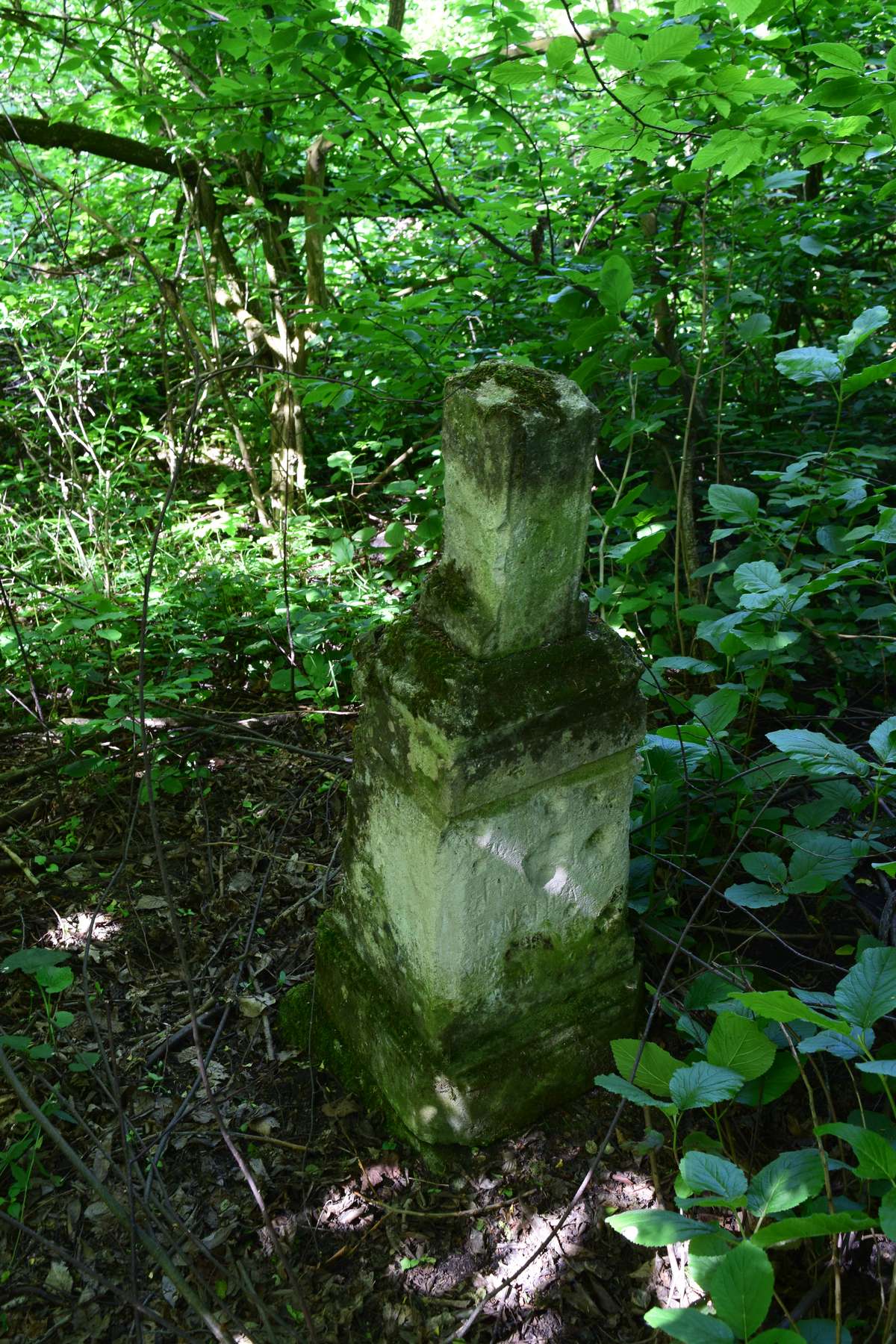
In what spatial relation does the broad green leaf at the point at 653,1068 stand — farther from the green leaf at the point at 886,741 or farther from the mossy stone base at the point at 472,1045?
the green leaf at the point at 886,741

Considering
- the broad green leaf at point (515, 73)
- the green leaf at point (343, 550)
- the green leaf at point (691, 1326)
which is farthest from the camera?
the green leaf at point (343, 550)

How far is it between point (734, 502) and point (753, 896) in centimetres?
113

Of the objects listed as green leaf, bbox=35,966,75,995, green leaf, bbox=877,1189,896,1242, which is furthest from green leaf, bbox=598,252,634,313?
green leaf, bbox=35,966,75,995

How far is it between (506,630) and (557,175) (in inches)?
151

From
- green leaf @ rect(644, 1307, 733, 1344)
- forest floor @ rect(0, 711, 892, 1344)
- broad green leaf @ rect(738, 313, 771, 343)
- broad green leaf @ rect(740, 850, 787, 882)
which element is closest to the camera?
green leaf @ rect(644, 1307, 733, 1344)

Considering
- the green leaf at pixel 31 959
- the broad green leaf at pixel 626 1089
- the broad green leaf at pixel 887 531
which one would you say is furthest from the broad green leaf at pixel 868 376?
the green leaf at pixel 31 959

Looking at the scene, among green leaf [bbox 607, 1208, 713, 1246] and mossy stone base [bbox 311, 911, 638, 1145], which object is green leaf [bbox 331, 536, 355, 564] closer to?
mossy stone base [bbox 311, 911, 638, 1145]

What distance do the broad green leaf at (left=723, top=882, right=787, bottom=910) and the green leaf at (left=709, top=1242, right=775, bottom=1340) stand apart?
2.76 ft

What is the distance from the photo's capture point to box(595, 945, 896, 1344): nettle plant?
1.26 m

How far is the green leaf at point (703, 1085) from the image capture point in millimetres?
1568

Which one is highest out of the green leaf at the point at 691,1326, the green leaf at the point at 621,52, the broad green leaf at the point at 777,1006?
the green leaf at the point at 621,52

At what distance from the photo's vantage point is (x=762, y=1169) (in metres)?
1.62

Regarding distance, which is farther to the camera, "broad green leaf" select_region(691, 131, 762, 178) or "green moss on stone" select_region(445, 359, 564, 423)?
"broad green leaf" select_region(691, 131, 762, 178)

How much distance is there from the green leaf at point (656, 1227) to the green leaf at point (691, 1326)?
0.33 feet
